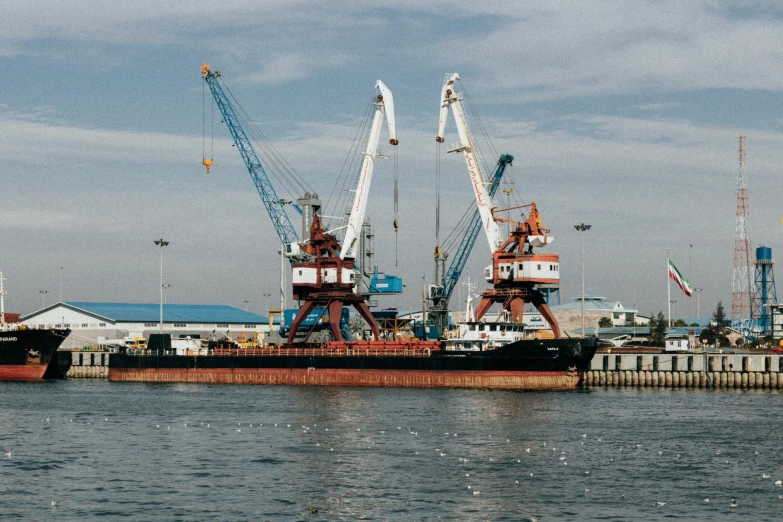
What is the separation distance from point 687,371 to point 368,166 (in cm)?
4325

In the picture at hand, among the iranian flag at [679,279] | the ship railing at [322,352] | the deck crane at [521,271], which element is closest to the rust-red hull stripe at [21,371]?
the ship railing at [322,352]

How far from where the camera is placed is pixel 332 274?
113m

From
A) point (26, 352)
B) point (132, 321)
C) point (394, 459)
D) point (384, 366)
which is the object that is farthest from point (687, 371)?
point (132, 321)

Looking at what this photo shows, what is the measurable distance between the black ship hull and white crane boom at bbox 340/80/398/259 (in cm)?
1612

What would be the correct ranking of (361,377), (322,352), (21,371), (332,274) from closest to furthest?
(361,377) → (322,352) → (332,274) → (21,371)

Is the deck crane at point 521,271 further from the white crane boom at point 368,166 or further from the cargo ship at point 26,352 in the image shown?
the cargo ship at point 26,352

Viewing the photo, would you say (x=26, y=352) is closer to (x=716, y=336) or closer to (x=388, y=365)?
(x=388, y=365)

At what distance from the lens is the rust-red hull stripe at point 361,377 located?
309 ft

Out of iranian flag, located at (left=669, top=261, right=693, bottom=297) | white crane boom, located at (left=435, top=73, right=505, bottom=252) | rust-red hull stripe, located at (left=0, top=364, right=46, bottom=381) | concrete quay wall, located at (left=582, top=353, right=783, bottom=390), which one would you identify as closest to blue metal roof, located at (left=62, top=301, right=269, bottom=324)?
rust-red hull stripe, located at (left=0, top=364, right=46, bottom=381)

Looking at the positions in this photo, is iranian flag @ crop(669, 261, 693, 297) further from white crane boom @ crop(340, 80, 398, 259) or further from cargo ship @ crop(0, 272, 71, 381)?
cargo ship @ crop(0, 272, 71, 381)

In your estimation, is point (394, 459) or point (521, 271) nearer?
point (394, 459)

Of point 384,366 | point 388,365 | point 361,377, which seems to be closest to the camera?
point 388,365

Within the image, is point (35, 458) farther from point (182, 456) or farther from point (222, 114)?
point (222, 114)

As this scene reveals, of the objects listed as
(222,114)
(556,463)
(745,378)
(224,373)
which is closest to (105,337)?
(222,114)
